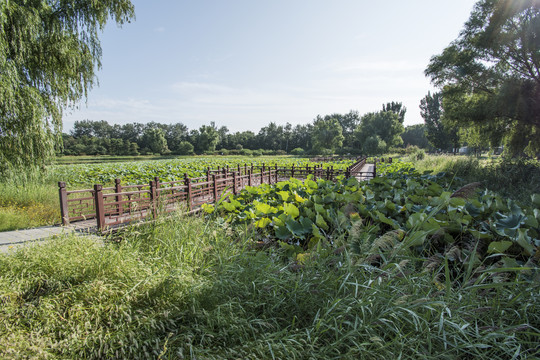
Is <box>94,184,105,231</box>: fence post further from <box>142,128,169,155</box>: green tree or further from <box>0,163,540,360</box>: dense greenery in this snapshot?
<box>142,128,169,155</box>: green tree

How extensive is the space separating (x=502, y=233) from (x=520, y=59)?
54.5 ft

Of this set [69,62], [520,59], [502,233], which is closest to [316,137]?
[520,59]

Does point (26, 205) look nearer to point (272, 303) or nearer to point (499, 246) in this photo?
point (272, 303)

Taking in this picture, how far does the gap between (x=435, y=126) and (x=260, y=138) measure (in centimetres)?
4931

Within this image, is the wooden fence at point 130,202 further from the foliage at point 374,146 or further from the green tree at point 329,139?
the green tree at point 329,139

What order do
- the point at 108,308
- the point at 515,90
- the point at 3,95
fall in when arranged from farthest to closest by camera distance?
the point at 515,90 → the point at 3,95 → the point at 108,308

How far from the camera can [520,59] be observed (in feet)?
45.2

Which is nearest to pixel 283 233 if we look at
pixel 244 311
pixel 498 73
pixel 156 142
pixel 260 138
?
pixel 244 311

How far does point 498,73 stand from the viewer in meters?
14.2

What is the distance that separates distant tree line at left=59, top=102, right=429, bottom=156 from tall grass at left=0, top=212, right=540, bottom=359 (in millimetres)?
55075

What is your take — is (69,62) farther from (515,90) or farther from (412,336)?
(515,90)

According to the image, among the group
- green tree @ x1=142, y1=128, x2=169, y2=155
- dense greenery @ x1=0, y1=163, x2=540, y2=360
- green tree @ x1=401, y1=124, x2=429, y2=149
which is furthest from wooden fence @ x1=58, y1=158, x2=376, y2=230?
green tree @ x1=401, y1=124, x2=429, y2=149

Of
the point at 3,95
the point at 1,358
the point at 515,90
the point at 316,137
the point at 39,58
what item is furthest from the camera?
the point at 316,137

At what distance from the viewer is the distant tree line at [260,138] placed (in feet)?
215
